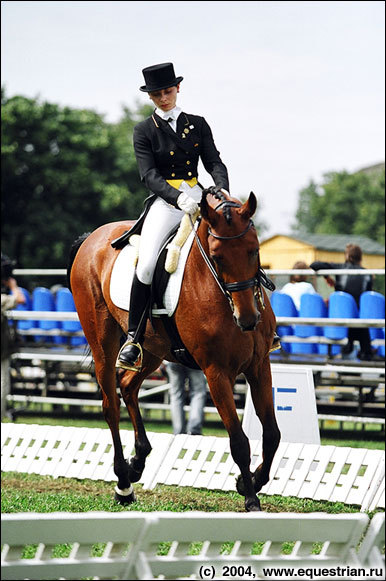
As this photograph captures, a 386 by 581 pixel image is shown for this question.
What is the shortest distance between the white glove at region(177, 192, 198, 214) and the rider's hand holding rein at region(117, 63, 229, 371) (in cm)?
41

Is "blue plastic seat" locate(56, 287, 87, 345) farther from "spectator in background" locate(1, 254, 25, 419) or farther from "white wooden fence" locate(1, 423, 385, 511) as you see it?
"white wooden fence" locate(1, 423, 385, 511)

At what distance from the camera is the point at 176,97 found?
785 centimetres

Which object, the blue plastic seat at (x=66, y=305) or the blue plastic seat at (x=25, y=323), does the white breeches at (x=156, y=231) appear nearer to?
the blue plastic seat at (x=66, y=305)

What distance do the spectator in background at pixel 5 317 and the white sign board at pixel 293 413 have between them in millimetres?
5990

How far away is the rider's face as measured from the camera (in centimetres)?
778

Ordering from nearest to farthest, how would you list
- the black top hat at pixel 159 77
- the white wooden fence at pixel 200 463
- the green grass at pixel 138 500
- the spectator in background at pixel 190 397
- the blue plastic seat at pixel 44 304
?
the black top hat at pixel 159 77 → the green grass at pixel 138 500 → the white wooden fence at pixel 200 463 → the spectator in background at pixel 190 397 → the blue plastic seat at pixel 44 304

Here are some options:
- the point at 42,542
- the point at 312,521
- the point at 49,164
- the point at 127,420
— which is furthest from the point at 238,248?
the point at 49,164

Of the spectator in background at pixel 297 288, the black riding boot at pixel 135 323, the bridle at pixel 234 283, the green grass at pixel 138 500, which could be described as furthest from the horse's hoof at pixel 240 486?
the spectator in background at pixel 297 288

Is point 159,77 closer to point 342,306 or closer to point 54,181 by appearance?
point 342,306

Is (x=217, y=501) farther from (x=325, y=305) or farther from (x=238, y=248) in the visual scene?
(x=325, y=305)

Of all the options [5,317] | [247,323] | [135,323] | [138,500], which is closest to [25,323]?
[5,317]

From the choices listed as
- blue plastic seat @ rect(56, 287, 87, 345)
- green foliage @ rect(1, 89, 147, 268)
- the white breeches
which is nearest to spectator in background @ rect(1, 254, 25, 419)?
blue plastic seat @ rect(56, 287, 87, 345)

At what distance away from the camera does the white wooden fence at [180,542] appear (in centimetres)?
416

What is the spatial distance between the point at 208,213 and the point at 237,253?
14.4 inches
